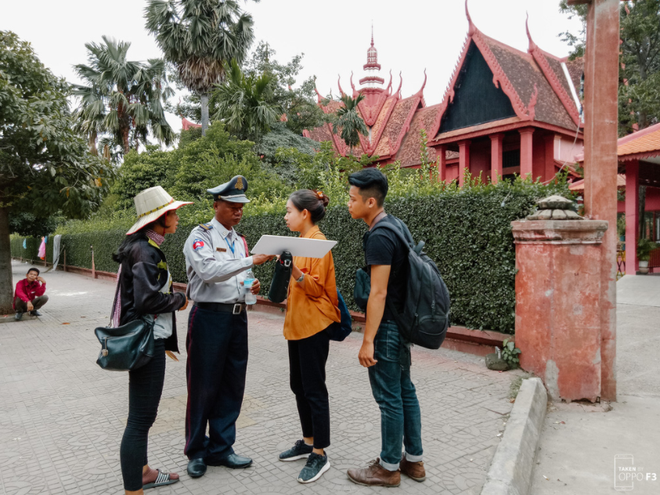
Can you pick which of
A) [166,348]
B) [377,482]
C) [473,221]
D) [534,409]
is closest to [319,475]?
[377,482]

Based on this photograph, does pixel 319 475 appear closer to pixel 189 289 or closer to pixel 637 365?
pixel 189 289

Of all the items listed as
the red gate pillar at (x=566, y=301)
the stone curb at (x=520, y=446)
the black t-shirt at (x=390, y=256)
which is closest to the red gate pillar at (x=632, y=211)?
the red gate pillar at (x=566, y=301)

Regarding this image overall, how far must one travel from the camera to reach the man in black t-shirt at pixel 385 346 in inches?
105

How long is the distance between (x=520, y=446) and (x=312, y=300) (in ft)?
5.89

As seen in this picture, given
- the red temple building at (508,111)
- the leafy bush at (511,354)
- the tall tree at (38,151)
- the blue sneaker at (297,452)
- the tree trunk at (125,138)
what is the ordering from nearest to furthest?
the blue sneaker at (297,452) → the leafy bush at (511,354) → the tall tree at (38,151) → the red temple building at (508,111) → the tree trunk at (125,138)

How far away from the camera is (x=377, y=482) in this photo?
2861 millimetres

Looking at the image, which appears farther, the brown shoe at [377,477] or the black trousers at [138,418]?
the brown shoe at [377,477]

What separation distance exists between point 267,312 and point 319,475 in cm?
724

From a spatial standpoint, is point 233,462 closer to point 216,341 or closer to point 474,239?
point 216,341

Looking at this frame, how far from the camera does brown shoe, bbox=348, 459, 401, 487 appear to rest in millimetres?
2857

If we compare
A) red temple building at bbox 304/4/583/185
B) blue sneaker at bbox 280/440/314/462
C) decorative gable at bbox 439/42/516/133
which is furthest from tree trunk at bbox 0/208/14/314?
decorative gable at bbox 439/42/516/133

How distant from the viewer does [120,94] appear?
81.3 feet

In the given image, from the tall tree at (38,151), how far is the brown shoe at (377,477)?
8.48 meters

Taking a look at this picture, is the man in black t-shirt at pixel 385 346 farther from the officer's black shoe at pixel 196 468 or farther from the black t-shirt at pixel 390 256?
the officer's black shoe at pixel 196 468
